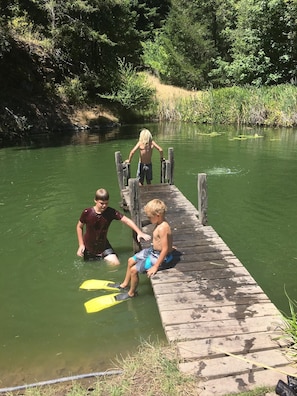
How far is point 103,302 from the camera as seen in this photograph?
19.5ft

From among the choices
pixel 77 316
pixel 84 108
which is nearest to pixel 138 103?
pixel 84 108

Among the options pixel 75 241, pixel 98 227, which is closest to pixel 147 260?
pixel 98 227

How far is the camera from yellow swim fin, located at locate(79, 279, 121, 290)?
20.8 feet

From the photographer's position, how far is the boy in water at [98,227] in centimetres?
668

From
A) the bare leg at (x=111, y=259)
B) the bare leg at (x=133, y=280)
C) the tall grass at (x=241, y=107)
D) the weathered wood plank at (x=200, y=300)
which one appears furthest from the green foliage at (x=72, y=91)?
the weathered wood plank at (x=200, y=300)

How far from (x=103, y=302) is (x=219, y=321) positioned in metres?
2.01

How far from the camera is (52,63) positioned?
29.9 m

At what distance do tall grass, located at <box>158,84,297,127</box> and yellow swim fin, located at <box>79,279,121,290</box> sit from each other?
21.6 m

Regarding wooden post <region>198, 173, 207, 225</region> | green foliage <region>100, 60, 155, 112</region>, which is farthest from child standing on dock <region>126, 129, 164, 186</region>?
green foliage <region>100, 60, 155, 112</region>

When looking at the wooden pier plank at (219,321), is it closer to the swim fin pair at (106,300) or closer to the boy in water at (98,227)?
the swim fin pair at (106,300)

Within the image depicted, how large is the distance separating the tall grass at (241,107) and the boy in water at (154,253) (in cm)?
2153

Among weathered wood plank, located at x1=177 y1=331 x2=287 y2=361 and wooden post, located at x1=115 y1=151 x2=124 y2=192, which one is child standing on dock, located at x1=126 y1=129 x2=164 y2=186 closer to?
wooden post, located at x1=115 y1=151 x2=124 y2=192

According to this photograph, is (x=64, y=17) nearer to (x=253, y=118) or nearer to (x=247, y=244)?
(x=253, y=118)

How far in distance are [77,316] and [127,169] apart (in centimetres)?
582
